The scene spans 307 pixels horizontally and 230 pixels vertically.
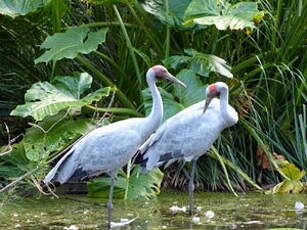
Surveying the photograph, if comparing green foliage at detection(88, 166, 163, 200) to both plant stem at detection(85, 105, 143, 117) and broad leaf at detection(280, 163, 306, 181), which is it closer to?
plant stem at detection(85, 105, 143, 117)

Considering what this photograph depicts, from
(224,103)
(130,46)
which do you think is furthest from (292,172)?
(130,46)

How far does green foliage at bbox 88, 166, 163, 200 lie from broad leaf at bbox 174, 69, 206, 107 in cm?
78

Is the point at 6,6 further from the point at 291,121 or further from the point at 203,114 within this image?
the point at 291,121

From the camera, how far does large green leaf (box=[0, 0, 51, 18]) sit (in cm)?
887

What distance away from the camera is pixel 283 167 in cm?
888

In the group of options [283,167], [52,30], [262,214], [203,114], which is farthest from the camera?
[52,30]

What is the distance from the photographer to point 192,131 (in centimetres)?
816

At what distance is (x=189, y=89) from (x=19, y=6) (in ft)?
6.59

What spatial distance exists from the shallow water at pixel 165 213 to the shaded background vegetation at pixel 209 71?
1.70 ft

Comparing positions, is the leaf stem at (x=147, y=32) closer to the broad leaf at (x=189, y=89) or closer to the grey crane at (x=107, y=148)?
the broad leaf at (x=189, y=89)

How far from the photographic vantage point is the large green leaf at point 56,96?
26.0 ft

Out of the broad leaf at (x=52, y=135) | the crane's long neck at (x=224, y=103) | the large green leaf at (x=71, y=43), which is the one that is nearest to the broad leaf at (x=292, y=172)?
the crane's long neck at (x=224, y=103)

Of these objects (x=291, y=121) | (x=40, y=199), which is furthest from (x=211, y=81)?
(x=40, y=199)

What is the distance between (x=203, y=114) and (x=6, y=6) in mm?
2442
